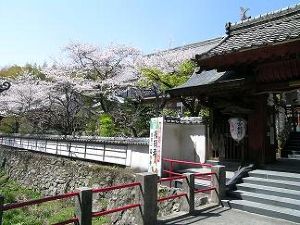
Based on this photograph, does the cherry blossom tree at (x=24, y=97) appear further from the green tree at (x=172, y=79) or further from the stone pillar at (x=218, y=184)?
the stone pillar at (x=218, y=184)

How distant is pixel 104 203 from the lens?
15633 mm

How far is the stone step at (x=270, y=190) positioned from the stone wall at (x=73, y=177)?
226 centimetres

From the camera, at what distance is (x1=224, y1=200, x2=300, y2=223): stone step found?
30.4 feet

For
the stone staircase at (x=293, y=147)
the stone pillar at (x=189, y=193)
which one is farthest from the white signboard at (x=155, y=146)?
the stone staircase at (x=293, y=147)

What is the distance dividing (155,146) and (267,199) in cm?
541

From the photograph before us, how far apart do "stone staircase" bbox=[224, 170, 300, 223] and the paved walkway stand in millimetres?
235

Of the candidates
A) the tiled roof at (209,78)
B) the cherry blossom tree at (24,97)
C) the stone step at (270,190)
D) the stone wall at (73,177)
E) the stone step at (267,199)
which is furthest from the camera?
the cherry blossom tree at (24,97)

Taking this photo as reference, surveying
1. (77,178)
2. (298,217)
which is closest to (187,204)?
(298,217)

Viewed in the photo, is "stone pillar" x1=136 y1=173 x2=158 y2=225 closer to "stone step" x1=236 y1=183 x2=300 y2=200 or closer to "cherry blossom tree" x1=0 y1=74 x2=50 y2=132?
"stone step" x1=236 y1=183 x2=300 y2=200

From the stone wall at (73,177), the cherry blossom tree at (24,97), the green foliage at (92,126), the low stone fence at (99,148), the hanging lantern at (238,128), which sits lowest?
the stone wall at (73,177)

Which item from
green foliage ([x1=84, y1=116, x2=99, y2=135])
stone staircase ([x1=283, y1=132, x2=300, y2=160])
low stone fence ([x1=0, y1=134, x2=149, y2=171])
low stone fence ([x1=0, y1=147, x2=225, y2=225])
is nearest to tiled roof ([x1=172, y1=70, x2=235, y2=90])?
low stone fence ([x1=0, y1=134, x2=149, y2=171])

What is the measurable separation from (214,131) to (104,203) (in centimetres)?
596

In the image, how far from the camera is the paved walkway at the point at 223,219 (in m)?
8.97

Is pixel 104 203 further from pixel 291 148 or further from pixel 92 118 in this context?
pixel 92 118
